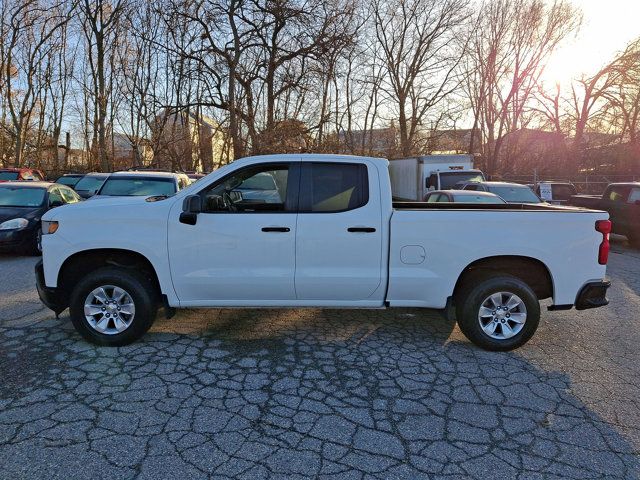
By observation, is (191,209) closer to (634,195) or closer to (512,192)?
(512,192)

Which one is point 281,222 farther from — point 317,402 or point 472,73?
point 472,73

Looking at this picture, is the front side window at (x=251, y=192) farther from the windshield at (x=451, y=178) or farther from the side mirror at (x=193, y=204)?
the windshield at (x=451, y=178)

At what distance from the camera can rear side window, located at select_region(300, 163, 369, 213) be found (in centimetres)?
405

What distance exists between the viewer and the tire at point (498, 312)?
4.05 metres

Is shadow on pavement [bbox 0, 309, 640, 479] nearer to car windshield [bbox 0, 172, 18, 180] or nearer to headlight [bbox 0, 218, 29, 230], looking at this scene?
headlight [bbox 0, 218, 29, 230]

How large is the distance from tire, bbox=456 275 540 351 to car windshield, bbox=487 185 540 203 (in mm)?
7507

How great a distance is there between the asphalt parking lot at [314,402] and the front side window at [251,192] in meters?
1.40

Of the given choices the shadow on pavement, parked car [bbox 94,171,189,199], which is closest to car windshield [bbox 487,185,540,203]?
the shadow on pavement

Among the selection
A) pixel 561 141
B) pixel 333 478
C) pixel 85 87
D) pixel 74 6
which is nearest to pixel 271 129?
pixel 74 6

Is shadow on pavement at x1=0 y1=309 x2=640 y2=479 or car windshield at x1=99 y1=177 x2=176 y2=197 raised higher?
car windshield at x1=99 y1=177 x2=176 y2=197

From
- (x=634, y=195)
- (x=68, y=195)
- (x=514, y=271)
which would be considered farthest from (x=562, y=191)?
(x=68, y=195)

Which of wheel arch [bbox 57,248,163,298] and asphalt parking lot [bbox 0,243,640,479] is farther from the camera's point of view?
wheel arch [bbox 57,248,163,298]

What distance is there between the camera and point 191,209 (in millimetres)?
3879

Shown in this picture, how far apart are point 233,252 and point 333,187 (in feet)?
3.88
